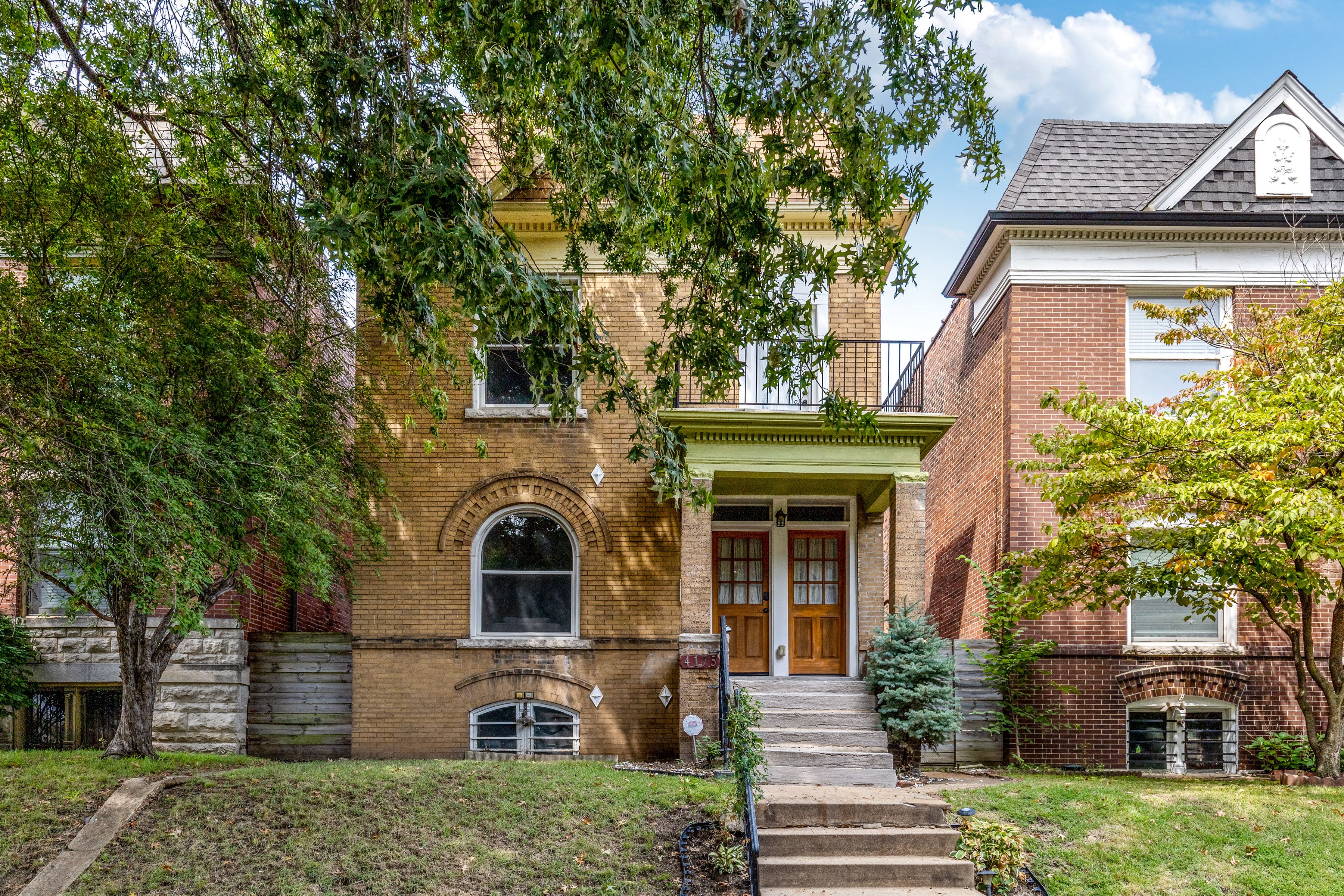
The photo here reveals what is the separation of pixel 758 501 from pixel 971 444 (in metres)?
3.34

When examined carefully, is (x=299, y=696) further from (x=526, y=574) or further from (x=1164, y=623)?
(x=1164, y=623)

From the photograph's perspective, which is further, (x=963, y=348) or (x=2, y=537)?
(x=963, y=348)

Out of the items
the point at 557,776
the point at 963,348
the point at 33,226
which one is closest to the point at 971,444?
the point at 963,348

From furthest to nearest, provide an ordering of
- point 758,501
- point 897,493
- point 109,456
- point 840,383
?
point 758,501 → point 840,383 → point 897,493 → point 109,456

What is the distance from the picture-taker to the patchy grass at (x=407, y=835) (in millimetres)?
7625

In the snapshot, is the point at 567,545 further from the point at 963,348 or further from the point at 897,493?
the point at 963,348

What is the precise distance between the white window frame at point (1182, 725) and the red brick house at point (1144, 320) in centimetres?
2

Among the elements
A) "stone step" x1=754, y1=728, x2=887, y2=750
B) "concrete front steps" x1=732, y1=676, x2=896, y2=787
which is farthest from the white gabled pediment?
"stone step" x1=754, y1=728, x2=887, y2=750

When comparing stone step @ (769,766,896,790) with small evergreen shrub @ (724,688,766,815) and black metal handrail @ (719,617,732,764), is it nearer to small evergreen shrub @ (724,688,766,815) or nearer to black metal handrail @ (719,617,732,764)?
black metal handrail @ (719,617,732,764)

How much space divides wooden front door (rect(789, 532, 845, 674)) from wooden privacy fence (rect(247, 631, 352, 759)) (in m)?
5.86

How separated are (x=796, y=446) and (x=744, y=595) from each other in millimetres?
2639

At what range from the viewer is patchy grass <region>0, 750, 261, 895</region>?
759 centimetres

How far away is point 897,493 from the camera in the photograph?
41.0ft

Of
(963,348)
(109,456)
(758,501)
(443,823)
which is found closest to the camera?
(109,456)
